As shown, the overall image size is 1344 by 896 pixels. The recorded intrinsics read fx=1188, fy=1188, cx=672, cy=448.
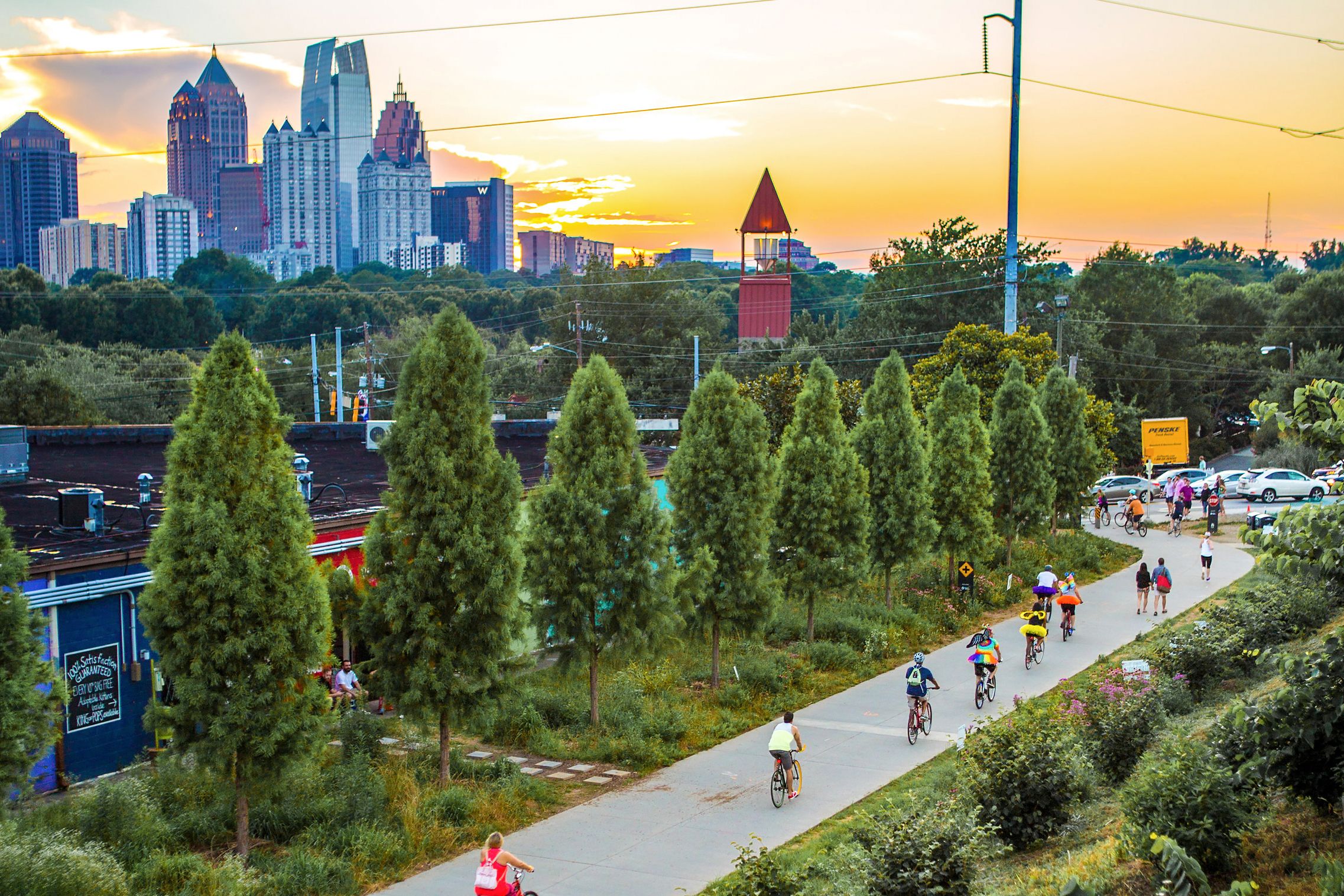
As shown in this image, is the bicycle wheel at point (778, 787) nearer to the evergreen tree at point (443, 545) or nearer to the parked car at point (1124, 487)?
the evergreen tree at point (443, 545)

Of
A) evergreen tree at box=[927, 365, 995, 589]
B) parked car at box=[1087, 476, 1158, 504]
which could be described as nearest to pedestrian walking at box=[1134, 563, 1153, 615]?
evergreen tree at box=[927, 365, 995, 589]

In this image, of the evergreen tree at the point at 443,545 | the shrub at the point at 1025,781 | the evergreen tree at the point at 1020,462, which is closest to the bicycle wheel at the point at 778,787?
the shrub at the point at 1025,781

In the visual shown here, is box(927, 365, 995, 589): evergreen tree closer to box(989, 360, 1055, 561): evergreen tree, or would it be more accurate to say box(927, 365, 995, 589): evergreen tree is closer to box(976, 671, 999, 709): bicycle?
box(989, 360, 1055, 561): evergreen tree

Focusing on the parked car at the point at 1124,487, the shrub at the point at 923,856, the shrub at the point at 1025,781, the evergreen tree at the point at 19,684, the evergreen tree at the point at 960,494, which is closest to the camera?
the shrub at the point at 923,856

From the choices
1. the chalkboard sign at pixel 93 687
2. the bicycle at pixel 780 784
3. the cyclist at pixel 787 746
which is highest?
the chalkboard sign at pixel 93 687

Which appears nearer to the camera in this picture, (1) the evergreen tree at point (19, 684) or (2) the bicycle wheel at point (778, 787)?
(1) the evergreen tree at point (19, 684)

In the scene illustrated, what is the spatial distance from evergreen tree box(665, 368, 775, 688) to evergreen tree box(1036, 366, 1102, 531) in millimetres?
18019

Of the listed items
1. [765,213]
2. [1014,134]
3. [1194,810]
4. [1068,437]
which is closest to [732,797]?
[1194,810]

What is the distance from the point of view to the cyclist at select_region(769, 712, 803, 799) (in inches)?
587

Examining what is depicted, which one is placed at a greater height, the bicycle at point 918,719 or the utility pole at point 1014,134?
the utility pole at point 1014,134

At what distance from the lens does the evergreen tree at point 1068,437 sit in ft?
116

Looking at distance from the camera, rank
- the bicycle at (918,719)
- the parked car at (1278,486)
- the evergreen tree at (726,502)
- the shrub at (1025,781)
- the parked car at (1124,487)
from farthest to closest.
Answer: the parked car at (1124,487)
the parked car at (1278,486)
the evergreen tree at (726,502)
the bicycle at (918,719)
the shrub at (1025,781)

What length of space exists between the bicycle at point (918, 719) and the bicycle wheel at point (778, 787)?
3.51m

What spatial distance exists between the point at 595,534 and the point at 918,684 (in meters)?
5.28
